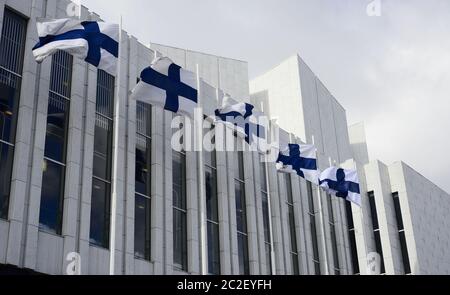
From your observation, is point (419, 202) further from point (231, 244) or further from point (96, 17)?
point (96, 17)

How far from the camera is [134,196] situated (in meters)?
26.9

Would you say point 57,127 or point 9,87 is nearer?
point 9,87

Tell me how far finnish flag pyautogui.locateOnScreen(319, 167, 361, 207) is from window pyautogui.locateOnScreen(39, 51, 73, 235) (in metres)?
15.7

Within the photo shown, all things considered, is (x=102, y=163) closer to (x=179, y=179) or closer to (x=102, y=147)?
(x=102, y=147)

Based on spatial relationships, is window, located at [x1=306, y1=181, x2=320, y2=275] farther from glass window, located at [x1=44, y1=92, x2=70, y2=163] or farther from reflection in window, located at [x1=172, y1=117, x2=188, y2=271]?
glass window, located at [x1=44, y1=92, x2=70, y2=163]

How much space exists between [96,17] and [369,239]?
25.4m

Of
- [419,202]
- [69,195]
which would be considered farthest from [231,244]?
[419,202]

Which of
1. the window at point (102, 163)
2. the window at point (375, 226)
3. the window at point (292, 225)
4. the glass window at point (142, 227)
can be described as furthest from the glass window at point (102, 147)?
the window at point (375, 226)

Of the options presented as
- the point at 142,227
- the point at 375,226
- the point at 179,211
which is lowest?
the point at 142,227

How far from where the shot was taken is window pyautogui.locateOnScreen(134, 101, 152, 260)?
2695cm

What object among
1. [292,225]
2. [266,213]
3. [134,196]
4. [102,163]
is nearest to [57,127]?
[102,163]

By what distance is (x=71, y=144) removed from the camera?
2481cm

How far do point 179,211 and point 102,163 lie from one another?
482cm

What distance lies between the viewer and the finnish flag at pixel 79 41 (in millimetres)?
22344
